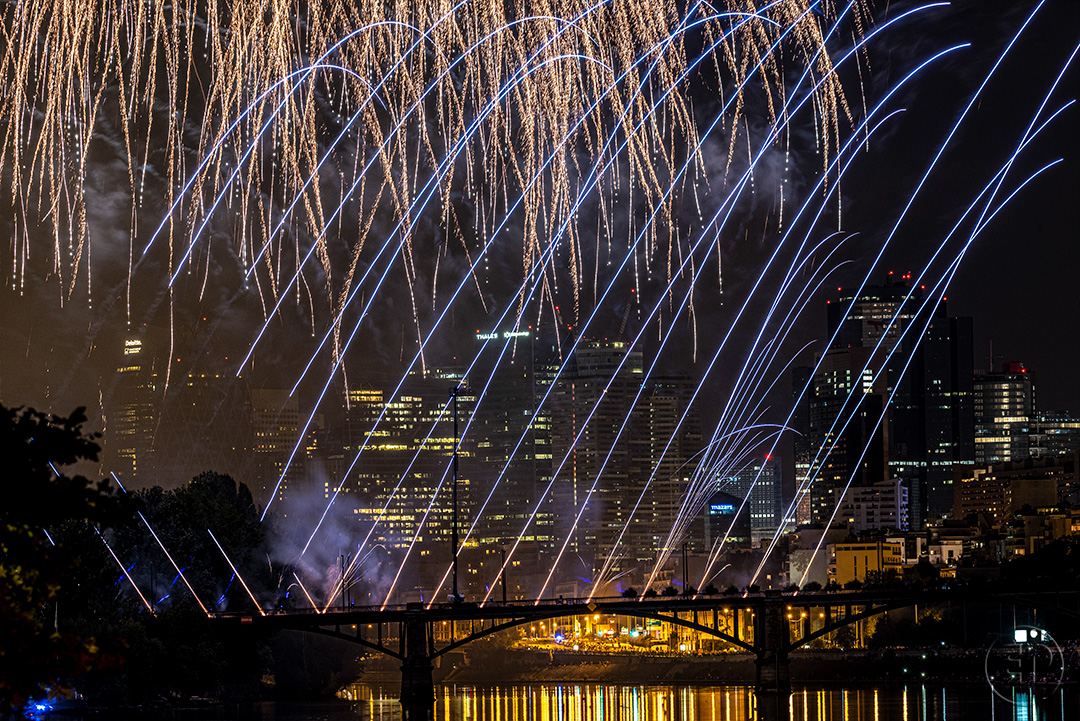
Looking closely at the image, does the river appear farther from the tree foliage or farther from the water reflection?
the tree foliage

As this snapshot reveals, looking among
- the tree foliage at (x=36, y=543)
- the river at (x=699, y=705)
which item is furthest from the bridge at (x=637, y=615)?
the tree foliage at (x=36, y=543)

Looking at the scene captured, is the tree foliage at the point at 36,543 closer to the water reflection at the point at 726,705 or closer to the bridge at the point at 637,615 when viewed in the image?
the bridge at the point at 637,615

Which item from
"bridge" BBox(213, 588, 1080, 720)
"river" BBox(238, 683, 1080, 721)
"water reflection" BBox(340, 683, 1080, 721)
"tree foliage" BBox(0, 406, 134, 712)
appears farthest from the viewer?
"bridge" BBox(213, 588, 1080, 720)

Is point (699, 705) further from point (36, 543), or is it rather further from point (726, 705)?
point (36, 543)

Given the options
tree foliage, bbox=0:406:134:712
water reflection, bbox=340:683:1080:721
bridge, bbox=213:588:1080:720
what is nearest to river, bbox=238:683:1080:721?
water reflection, bbox=340:683:1080:721

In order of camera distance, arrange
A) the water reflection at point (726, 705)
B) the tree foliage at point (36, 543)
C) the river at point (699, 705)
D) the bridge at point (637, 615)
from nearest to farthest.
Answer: the tree foliage at point (36, 543) < the river at point (699, 705) < the water reflection at point (726, 705) < the bridge at point (637, 615)

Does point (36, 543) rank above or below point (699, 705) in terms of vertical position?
below

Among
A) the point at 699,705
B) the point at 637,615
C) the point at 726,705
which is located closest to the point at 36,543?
the point at 637,615

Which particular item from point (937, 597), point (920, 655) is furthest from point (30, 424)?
point (920, 655)
